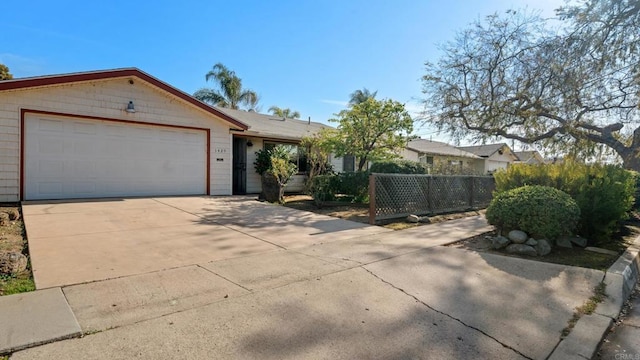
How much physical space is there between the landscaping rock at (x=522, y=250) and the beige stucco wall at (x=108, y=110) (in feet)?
31.1

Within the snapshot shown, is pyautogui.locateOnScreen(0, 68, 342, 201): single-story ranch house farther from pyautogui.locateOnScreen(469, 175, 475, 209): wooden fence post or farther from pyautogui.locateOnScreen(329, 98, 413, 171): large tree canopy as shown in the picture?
pyautogui.locateOnScreen(469, 175, 475, 209): wooden fence post

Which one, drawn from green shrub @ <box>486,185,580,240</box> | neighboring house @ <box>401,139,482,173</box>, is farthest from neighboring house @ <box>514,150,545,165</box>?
neighboring house @ <box>401,139,482,173</box>

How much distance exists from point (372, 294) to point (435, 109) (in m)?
14.2

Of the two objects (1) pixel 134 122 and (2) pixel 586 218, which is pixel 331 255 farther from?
(1) pixel 134 122

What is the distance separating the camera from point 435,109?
16.1 m

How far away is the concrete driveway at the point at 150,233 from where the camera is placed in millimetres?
4266

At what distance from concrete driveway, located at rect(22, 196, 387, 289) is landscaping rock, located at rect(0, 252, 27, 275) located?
0.49ft

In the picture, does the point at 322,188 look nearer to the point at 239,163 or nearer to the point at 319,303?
the point at 239,163

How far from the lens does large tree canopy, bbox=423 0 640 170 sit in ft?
32.4

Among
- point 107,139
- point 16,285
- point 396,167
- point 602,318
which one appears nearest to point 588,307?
point 602,318

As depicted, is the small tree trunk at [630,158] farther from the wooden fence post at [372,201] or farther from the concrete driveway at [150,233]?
the concrete driveway at [150,233]

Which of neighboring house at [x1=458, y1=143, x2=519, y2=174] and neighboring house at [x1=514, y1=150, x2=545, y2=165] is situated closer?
neighboring house at [x1=514, y1=150, x2=545, y2=165]

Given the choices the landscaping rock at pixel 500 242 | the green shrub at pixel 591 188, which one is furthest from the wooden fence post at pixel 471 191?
the landscaping rock at pixel 500 242

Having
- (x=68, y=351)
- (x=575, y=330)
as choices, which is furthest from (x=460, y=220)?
(x=68, y=351)
